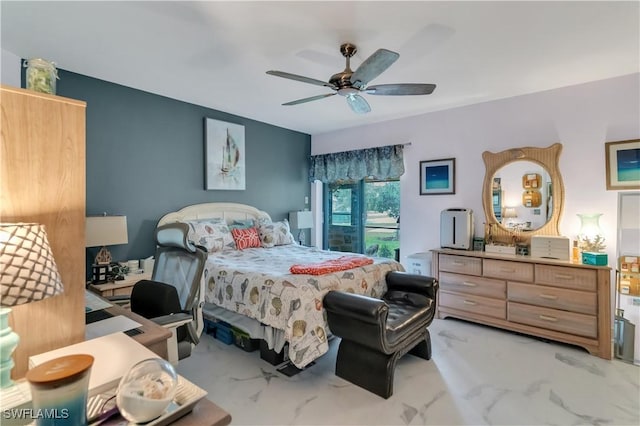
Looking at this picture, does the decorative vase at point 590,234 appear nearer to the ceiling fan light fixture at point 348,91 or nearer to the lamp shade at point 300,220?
the ceiling fan light fixture at point 348,91

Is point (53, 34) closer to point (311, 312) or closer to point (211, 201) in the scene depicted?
point (211, 201)

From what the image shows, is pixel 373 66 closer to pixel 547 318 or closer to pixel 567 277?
pixel 567 277

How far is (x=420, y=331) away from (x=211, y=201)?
304 cm

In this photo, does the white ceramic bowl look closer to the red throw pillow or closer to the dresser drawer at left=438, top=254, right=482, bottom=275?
the red throw pillow

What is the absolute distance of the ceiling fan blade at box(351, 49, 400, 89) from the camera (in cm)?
191

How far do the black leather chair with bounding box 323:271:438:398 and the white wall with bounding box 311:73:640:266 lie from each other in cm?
183

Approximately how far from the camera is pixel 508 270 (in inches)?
126

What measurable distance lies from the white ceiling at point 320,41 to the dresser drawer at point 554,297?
80.8 inches

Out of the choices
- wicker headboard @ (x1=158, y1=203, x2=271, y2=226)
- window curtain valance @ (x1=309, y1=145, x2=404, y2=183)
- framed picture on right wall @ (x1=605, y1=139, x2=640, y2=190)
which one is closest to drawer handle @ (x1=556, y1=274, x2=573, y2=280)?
framed picture on right wall @ (x1=605, y1=139, x2=640, y2=190)

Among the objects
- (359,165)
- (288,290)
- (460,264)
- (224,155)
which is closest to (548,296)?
(460,264)

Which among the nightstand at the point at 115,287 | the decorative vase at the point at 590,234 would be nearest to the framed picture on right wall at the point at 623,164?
the decorative vase at the point at 590,234

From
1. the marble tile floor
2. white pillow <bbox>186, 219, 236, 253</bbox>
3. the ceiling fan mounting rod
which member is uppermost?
the ceiling fan mounting rod

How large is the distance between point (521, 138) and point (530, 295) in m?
1.73

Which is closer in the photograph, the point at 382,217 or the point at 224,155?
the point at 224,155
